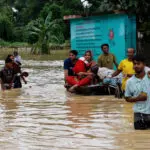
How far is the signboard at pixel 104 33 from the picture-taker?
15.7 metres

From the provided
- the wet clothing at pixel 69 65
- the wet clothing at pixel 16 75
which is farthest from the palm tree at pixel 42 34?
the wet clothing at pixel 69 65

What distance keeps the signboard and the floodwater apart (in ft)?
10.1

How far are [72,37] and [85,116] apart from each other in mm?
8782

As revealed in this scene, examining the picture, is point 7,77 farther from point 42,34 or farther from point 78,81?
point 42,34

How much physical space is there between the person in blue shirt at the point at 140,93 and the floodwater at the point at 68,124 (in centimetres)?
25

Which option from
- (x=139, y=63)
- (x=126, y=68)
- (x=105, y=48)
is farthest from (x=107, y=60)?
(x=139, y=63)

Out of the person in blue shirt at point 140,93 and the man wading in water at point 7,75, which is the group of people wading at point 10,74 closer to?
the man wading in water at point 7,75

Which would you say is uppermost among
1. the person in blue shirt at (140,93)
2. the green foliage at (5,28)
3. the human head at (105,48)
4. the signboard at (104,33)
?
the green foliage at (5,28)

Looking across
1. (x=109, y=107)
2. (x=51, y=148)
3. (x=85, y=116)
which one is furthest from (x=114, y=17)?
(x=51, y=148)

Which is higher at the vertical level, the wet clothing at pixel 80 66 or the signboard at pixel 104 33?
the signboard at pixel 104 33

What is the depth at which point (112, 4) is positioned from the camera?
1612 cm

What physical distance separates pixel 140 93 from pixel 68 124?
5.53 ft

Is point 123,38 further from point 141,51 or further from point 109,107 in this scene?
point 109,107

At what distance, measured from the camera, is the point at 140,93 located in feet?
25.1
